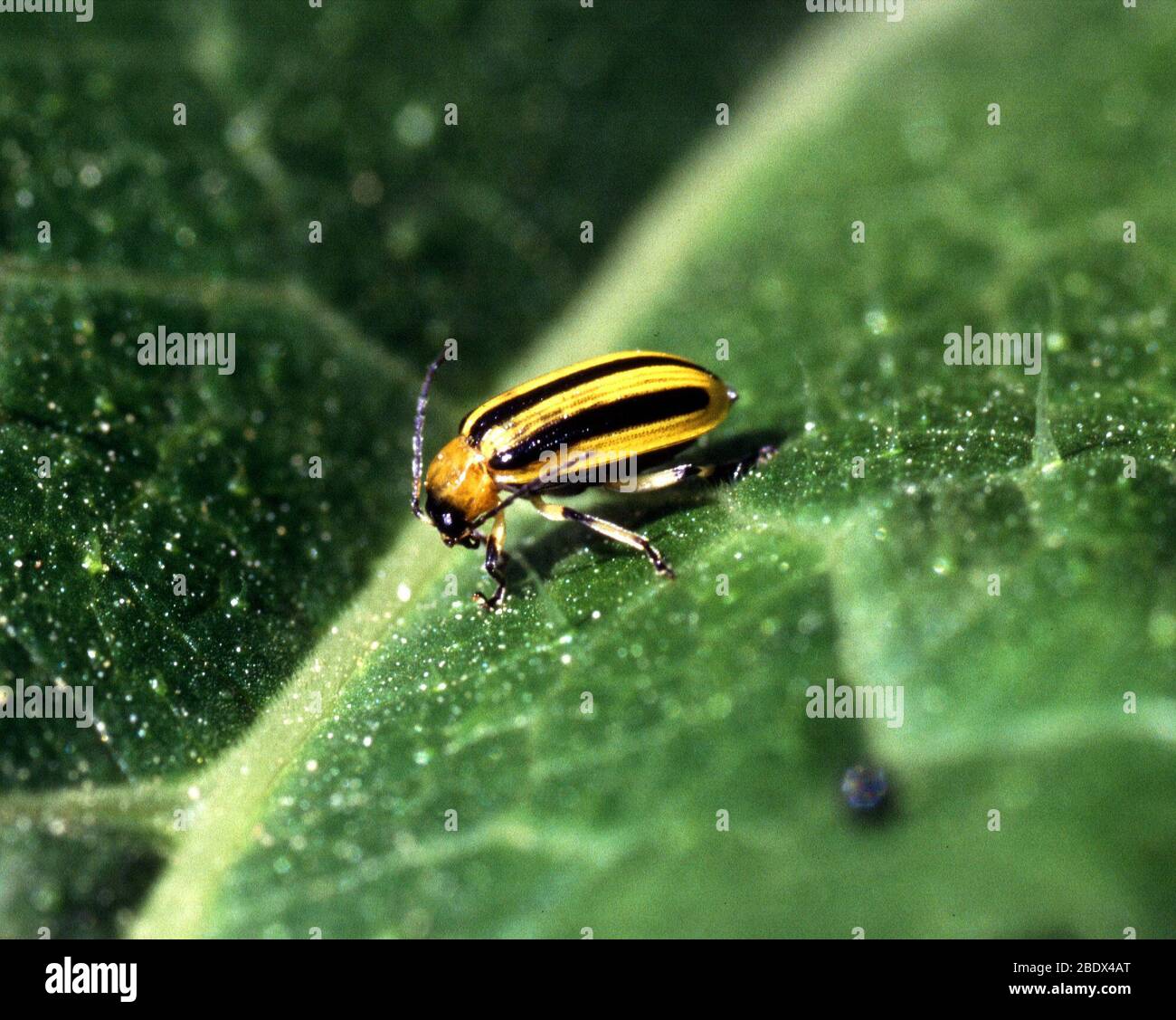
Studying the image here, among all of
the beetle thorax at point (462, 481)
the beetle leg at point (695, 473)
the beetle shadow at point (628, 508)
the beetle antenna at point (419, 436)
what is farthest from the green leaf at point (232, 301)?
the beetle leg at point (695, 473)

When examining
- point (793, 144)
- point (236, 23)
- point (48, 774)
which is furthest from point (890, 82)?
point (48, 774)

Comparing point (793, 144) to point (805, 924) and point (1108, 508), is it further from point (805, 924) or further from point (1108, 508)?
point (805, 924)

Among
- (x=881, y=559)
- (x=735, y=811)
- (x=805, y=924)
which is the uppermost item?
(x=881, y=559)

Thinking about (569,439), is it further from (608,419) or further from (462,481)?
(462,481)

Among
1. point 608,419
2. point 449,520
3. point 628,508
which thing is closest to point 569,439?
point 608,419

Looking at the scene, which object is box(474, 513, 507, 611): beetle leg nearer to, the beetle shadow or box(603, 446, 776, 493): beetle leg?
the beetle shadow

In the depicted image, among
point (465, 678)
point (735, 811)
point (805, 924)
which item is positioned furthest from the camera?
point (465, 678)
